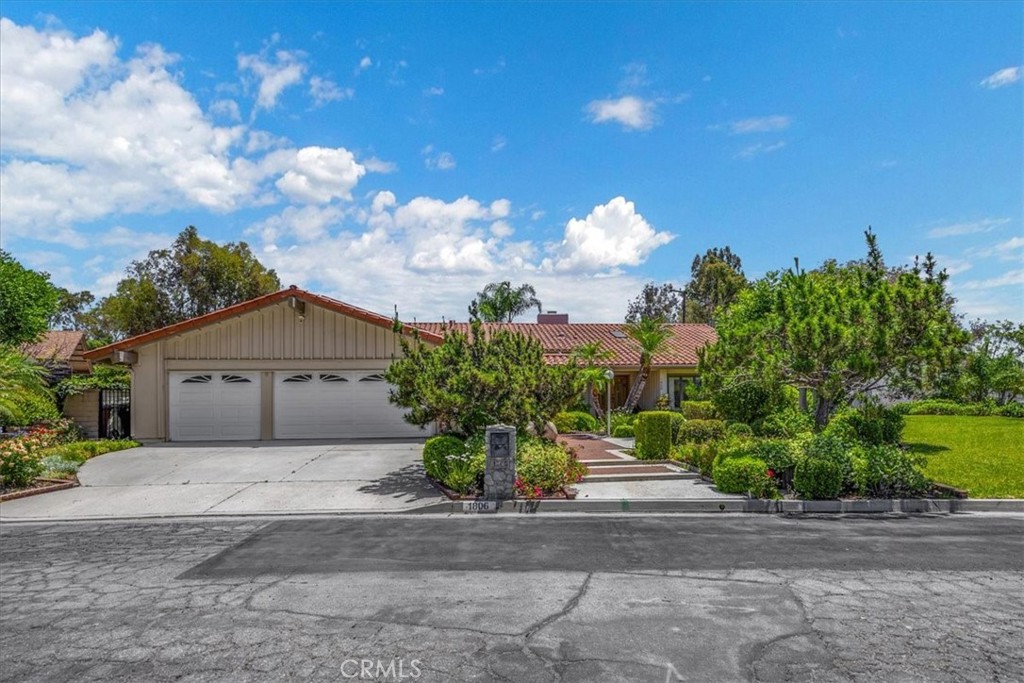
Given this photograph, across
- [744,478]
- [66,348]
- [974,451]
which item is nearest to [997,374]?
[974,451]

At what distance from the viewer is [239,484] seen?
1238 cm

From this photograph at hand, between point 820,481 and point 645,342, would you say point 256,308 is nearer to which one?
point 645,342

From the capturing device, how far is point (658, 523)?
9.35 m

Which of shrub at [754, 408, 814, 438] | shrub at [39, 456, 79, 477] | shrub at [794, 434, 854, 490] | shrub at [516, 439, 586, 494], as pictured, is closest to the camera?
shrub at [794, 434, 854, 490]

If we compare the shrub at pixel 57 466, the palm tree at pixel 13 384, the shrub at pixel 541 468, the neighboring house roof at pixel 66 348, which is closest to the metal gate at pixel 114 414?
the palm tree at pixel 13 384

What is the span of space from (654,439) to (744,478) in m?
3.79

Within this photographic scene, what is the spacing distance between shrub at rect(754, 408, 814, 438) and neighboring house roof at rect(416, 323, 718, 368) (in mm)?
9148

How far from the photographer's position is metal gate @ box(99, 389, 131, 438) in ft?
65.3

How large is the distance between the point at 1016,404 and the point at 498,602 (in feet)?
102

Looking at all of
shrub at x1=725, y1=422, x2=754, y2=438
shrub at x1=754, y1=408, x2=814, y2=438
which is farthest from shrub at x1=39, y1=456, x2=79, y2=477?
shrub at x1=754, y1=408, x2=814, y2=438

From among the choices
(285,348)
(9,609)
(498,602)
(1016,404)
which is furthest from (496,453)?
(1016,404)

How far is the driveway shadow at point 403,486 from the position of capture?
36.8 feet

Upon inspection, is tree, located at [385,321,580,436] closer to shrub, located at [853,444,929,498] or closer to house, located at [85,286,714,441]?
shrub, located at [853,444,929,498]

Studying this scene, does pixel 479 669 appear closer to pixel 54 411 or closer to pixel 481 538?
pixel 481 538
